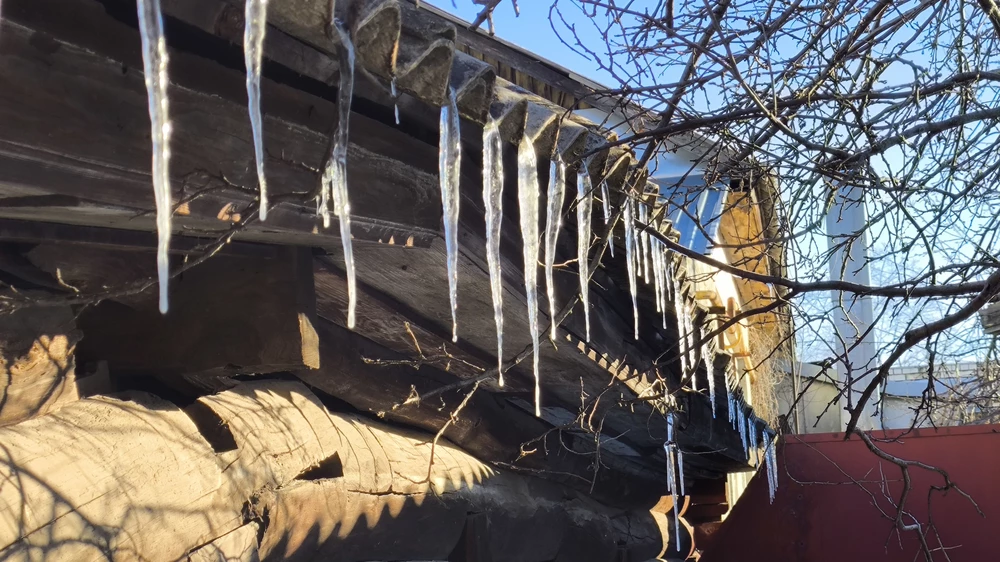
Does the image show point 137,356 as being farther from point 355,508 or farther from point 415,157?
point 415,157

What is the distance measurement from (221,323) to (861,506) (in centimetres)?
584

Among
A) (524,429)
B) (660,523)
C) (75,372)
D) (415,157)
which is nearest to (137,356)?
(75,372)

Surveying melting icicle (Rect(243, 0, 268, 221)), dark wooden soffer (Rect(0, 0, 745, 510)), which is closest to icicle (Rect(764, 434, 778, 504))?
dark wooden soffer (Rect(0, 0, 745, 510))

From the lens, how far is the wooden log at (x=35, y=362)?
6.40ft

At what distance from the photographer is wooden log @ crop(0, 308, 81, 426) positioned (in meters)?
1.95

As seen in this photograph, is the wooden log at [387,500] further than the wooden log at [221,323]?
Yes

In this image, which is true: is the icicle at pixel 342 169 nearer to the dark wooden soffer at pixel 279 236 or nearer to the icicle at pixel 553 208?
the dark wooden soffer at pixel 279 236

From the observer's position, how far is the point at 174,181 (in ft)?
5.17

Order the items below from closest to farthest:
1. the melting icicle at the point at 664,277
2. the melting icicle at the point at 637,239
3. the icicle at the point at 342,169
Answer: the icicle at the point at 342,169
the melting icicle at the point at 637,239
the melting icicle at the point at 664,277

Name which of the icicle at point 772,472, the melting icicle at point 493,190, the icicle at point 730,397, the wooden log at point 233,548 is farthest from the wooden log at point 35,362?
the icicle at point 772,472

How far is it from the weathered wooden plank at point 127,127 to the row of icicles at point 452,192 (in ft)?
0.28

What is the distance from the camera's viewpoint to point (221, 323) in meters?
2.37

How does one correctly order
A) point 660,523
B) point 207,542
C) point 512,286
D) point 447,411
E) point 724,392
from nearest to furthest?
point 207,542, point 512,286, point 447,411, point 724,392, point 660,523

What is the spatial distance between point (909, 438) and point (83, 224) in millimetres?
6303
